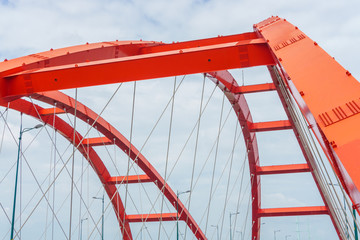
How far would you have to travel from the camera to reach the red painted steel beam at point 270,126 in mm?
22991

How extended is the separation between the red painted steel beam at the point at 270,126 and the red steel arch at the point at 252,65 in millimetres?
8759

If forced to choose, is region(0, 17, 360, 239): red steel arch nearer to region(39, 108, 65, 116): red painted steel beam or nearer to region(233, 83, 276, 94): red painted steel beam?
region(233, 83, 276, 94): red painted steel beam

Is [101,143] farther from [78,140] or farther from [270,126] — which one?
[270,126]

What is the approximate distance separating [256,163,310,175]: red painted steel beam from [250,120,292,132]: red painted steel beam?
346cm

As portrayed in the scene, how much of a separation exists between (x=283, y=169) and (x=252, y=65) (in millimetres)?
17379

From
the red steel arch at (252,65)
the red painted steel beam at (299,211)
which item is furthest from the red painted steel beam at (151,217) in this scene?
the red steel arch at (252,65)

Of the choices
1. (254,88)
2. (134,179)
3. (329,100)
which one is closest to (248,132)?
(254,88)

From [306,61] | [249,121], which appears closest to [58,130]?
[249,121]

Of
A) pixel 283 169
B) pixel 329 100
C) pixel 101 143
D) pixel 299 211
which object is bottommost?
pixel 329 100

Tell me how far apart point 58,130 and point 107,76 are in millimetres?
13642

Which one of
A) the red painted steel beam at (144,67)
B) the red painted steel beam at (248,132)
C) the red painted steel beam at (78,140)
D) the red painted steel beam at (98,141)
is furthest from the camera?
the red painted steel beam at (98,141)

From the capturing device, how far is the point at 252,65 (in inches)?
372

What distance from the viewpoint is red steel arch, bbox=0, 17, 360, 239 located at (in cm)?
548

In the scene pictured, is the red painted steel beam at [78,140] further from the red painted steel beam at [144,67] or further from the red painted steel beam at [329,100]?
the red painted steel beam at [329,100]
